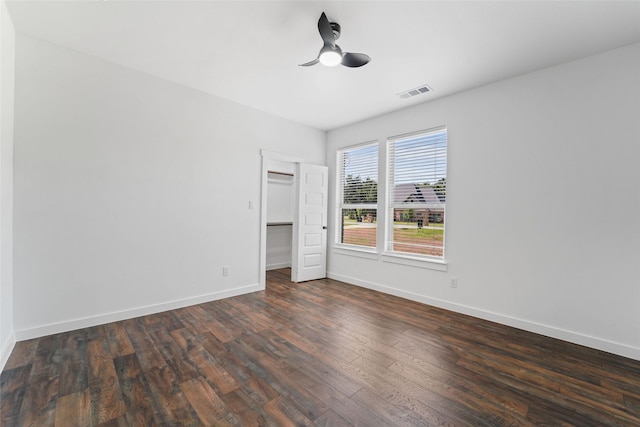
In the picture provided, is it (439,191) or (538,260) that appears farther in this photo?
(439,191)

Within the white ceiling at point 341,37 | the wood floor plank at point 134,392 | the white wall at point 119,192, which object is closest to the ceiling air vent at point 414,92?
the white ceiling at point 341,37

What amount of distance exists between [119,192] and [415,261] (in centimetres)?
393

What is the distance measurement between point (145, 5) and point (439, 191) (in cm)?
374

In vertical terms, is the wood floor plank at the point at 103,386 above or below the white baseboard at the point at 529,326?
below

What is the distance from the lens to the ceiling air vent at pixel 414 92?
344 centimetres

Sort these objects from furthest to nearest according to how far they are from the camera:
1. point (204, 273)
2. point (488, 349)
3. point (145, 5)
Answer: point (204, 273)
point (488, 349)
point (145, 5)

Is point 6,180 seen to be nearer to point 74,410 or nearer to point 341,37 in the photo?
point 74,410

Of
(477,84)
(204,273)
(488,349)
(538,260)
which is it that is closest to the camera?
(488,349)

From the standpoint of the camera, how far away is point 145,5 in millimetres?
2150

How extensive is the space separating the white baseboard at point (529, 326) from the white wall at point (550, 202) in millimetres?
12

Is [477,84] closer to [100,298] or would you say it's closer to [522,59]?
[522,59]

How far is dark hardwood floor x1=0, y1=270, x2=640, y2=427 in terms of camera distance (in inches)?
66.7

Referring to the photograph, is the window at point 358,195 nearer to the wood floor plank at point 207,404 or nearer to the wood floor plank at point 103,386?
the wood floor plank at point 207,404

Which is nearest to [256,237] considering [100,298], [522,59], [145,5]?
[100,298]
